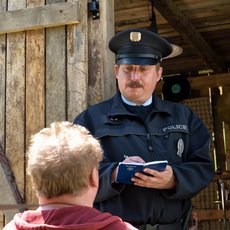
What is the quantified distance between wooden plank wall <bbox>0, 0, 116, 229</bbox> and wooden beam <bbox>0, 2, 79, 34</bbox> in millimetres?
46

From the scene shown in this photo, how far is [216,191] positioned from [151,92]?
688 cm

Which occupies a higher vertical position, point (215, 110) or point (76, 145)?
point (215, 110)

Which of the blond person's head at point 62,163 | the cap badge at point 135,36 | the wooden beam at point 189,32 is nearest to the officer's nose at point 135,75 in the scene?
the cap badge at point 135,36

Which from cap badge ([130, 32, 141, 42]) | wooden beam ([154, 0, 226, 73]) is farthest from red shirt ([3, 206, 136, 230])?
wooden beam ([154, 0, 226, 73])

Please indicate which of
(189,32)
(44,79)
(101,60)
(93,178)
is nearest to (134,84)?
(101,60)

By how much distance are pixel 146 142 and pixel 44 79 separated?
3.43ft

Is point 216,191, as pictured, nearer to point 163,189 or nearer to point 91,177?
point 163,189

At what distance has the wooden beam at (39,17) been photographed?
12.3 feet

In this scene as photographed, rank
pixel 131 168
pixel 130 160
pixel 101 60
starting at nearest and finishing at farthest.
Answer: pixel 131 168 → pixel 130 160 → pixel 101 60

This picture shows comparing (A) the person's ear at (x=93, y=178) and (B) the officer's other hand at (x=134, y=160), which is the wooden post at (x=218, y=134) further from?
(A) the person's ear at (x=93, y=178)

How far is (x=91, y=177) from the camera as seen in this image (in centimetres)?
184

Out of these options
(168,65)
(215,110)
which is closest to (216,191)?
(215,110)

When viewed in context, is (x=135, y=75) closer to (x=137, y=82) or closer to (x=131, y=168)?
(x=137, y=82)

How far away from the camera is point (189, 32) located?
301 inches
